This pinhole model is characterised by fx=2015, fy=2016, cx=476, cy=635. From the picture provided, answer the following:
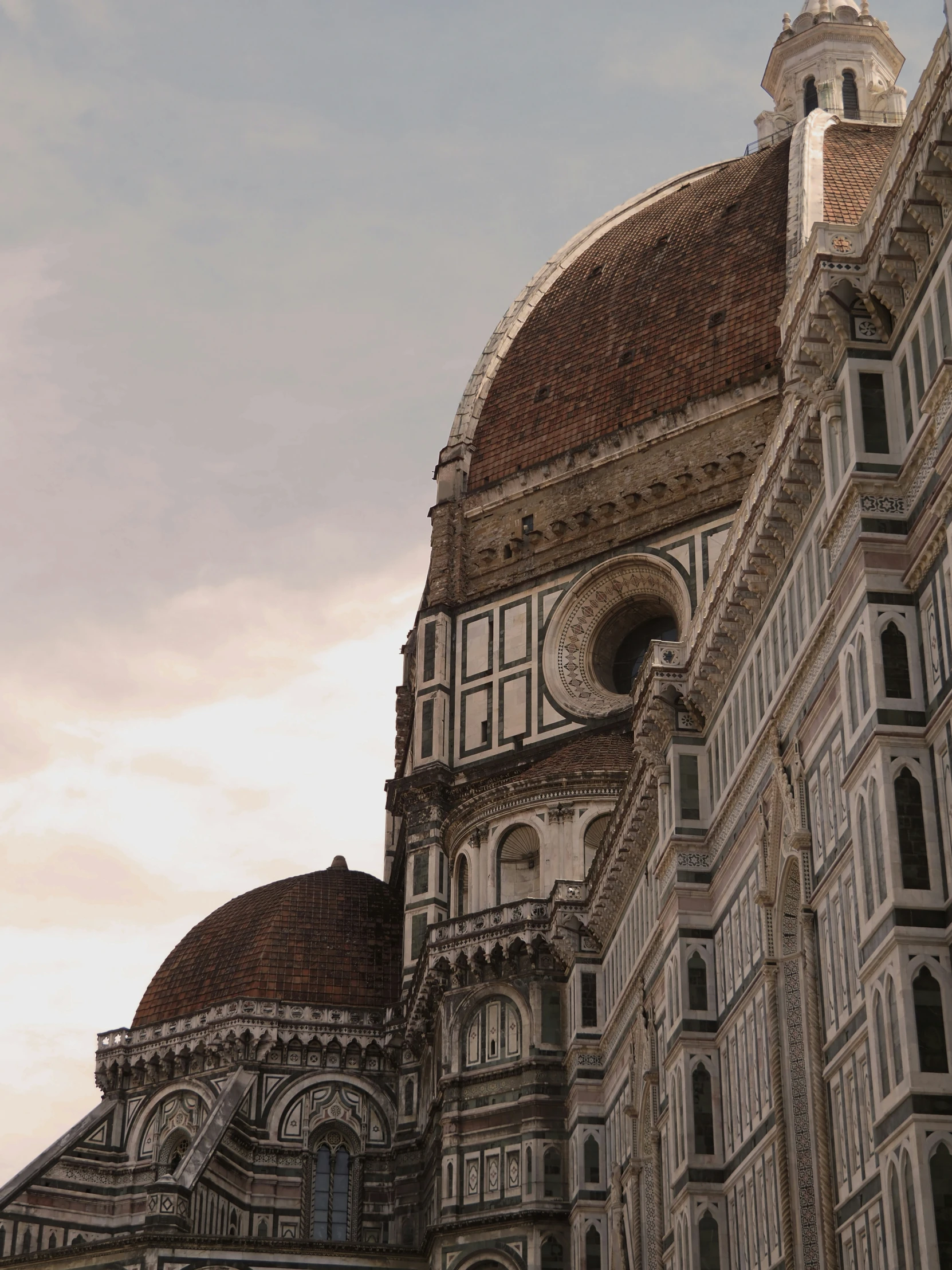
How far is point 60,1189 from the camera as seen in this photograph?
46.0 m

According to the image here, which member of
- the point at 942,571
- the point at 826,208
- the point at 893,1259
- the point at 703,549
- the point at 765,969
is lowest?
the point at 893,1259

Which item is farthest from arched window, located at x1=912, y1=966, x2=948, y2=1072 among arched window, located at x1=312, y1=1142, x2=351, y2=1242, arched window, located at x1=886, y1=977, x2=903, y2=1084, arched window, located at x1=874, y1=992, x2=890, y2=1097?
arched window, located at x1=312, y1=1142, x2=351, y2=1242

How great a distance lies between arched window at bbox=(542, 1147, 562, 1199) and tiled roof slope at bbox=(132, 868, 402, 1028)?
364 inches

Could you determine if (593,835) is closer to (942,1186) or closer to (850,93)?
(942,1186)

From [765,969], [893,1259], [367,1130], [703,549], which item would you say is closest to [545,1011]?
[367,1130]

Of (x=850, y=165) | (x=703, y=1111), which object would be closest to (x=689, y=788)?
(x=703, y=1111)

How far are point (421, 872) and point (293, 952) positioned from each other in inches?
179

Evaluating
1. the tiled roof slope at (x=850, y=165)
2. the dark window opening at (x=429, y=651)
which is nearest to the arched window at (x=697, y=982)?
the dark window opening at (x=429, y=651)

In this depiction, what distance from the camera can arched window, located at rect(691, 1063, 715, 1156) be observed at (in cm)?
2822

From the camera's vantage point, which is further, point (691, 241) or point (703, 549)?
point (691, 241)

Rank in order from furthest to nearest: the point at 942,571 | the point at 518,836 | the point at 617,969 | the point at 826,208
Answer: the point at 826,208
the point at 518,836
the point at 617,969
the point at 942,571

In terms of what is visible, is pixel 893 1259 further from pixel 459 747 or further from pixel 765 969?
pixel 459 747

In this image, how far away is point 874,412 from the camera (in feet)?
76.2

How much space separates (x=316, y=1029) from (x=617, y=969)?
1169cm
